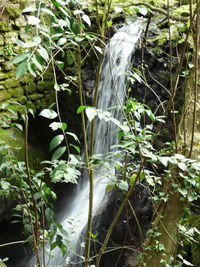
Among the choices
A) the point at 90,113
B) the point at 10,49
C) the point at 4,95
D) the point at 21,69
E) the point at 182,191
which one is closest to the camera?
the point at 21,69

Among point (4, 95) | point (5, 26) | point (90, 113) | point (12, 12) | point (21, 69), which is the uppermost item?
point (12, 12)

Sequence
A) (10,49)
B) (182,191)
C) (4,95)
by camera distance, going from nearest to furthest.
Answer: (182,191)
(10,49)
(4,95)

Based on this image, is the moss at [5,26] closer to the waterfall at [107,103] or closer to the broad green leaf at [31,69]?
the waterfall at [107,103]

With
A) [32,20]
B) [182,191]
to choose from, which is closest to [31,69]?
[32,20]

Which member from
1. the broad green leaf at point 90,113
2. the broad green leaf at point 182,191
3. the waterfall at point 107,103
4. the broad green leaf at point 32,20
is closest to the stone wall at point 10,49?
the waterfall at point 107,103

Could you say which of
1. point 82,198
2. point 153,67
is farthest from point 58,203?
point 153,67

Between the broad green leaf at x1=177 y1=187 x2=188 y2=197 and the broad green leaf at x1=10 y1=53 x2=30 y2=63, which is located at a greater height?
the broad green leaf at x1=10 y1=53 x2=30 y2=63

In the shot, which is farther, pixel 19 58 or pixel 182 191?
pixel 182 191

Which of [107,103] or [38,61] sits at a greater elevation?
[38,61]

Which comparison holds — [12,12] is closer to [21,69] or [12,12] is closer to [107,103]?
[107,103]

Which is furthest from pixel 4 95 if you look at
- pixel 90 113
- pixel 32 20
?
pixel 32 20

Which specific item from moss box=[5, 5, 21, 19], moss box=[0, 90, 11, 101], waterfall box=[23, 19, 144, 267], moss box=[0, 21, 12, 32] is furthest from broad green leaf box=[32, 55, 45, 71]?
moss box=[5, 5, 21, 19]

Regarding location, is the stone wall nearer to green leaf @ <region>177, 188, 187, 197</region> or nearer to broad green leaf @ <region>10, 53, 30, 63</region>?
green leaf @ <region>177, 188, 187, 197</region>

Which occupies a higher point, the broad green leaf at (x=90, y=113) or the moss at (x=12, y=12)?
the moss at (x=12, y=12)
